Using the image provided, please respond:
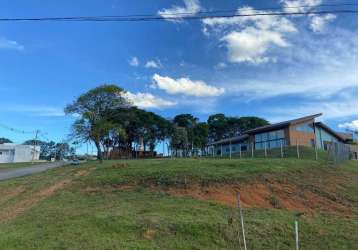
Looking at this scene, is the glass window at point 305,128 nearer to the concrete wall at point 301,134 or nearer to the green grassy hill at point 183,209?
the concrete wall at point 301,134

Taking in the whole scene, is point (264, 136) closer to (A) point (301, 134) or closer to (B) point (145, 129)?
(A) point (301, 134)

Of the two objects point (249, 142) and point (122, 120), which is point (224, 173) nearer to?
point (249, 142)

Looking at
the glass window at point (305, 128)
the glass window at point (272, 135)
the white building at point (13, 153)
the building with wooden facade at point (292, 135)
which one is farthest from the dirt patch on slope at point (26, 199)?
the white building at point (13, 153)

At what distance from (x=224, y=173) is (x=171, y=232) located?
26.2 ft

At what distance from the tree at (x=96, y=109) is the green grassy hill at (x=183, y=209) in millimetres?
16658

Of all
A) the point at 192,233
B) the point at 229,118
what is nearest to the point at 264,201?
the point at 192,233

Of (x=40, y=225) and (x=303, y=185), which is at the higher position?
(x=303, y=185)

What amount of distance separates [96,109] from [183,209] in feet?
104

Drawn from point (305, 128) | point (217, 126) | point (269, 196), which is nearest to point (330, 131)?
point (305, 128)

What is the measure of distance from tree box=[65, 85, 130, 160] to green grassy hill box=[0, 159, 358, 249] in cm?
1666

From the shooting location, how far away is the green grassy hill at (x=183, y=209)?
959 cm

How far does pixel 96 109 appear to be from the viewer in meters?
41.8

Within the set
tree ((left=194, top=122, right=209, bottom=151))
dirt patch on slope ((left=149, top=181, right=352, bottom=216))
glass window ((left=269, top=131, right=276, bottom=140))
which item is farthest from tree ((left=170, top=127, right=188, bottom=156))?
dirt patch on slope ((left=149, top=181, right=352, bottom=216))

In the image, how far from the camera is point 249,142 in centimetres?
4728
